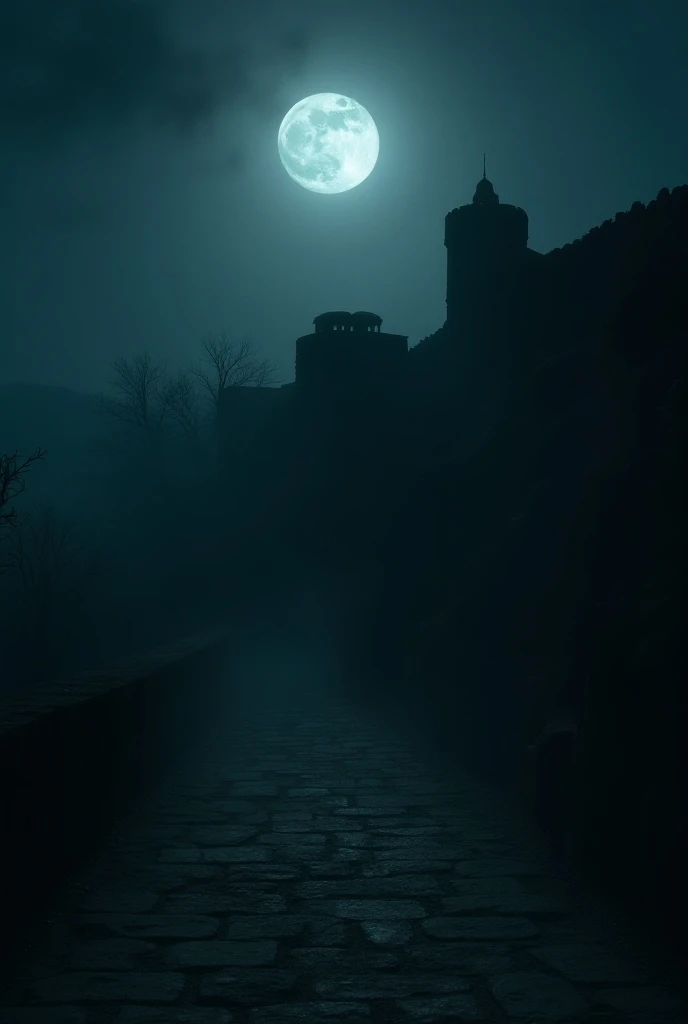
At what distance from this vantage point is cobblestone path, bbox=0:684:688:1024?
348 cm

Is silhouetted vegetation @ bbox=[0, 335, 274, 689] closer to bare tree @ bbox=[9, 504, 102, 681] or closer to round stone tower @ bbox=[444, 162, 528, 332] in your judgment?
bare tree @ bbox=[9, 504, 102, 681]

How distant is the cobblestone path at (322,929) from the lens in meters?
3.48

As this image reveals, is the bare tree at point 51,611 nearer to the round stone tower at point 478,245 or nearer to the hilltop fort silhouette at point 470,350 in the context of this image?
the hilltop fort silhouette at point 470,350

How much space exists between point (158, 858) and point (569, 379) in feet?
45.1

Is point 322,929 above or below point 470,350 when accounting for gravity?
below

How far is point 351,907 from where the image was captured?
181 inches

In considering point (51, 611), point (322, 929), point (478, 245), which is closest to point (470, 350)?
point (478, 245)

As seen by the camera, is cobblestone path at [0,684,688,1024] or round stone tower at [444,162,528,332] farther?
round stone tower at [444,162,528,332]

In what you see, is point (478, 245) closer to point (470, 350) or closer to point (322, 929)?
point (470, 350)

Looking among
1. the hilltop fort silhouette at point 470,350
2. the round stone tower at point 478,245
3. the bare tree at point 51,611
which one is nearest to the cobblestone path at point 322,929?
the hilltop fort silhouette at point 470,350

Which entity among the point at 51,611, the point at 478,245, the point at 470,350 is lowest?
the point at 51,611

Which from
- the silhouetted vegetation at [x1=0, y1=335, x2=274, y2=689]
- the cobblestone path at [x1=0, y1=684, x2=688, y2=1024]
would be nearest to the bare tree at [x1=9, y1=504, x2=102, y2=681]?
the silhouetted vegetation at [x1=0, y1=335, x2=274, y2=689]

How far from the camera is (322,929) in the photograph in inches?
169

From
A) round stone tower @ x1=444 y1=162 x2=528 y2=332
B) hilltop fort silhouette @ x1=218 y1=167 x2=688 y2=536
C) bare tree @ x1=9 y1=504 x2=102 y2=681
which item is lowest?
bare tree @ x1=9 y1=504 x2=102 y2=681
